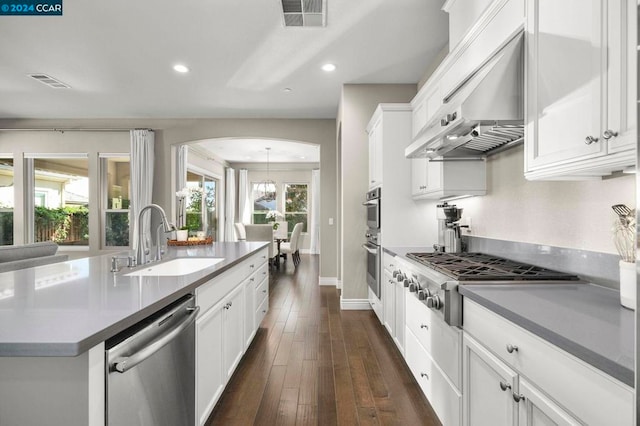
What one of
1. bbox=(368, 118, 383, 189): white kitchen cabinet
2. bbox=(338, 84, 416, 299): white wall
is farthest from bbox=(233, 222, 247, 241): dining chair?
bbox=(368, 118, 383, 189): white kitchen cabinet

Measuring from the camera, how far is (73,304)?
3.75ft

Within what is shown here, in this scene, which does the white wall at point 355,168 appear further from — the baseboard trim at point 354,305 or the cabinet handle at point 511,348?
the cabinet handle at point 511,348

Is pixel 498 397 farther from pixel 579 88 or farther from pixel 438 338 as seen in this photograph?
pixel 579 88

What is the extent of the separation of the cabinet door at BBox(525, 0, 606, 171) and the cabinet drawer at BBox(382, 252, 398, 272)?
1.69 meters

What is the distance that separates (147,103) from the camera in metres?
5.19

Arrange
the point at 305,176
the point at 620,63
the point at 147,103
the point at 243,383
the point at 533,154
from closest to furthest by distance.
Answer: the point at 620,63 < the point at 533,154 < the point at 243,383 < the point at 147,103 < the point at 305,176

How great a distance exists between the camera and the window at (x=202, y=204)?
8.23 m

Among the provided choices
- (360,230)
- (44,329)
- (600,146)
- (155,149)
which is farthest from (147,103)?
(600,146)

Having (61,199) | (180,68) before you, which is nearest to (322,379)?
(180,68)

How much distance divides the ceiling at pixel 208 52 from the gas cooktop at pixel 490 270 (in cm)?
206

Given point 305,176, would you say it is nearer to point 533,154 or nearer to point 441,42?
point 441,42

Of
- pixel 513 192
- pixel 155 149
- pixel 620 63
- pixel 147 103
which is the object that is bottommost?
pixel 513 192

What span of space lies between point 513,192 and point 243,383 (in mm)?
2193

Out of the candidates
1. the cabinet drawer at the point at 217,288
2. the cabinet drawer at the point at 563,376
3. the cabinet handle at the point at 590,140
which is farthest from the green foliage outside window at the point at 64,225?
the cabinet handle at the point at 590,140
